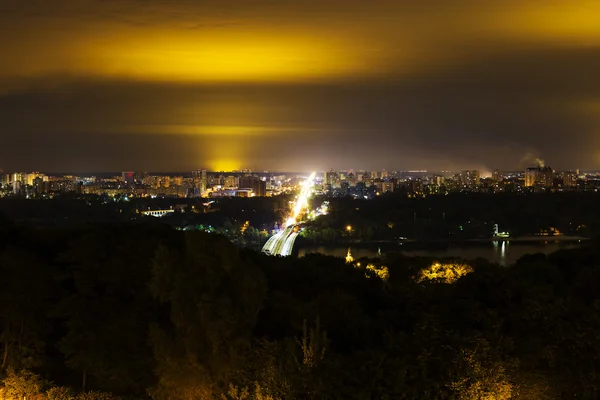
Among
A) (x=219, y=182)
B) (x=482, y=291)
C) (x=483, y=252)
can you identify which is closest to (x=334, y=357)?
(x=482, y=291)

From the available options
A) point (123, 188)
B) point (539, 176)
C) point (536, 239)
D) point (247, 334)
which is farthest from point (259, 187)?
point (247, 334)

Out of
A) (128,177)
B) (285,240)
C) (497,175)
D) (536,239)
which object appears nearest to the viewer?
(285,240)

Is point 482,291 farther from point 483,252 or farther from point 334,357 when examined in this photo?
point 483,252

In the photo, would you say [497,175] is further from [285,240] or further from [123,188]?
[285,240]

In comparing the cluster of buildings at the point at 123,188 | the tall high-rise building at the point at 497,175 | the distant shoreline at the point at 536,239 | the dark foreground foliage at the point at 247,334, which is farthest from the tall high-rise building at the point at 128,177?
the dark foreground foliage at the point at 247,334

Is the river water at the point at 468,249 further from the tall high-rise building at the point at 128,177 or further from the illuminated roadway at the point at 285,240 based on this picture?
the tall high-rise building at the point at 128,177

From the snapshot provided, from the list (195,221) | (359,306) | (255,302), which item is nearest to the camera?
(255,302)
